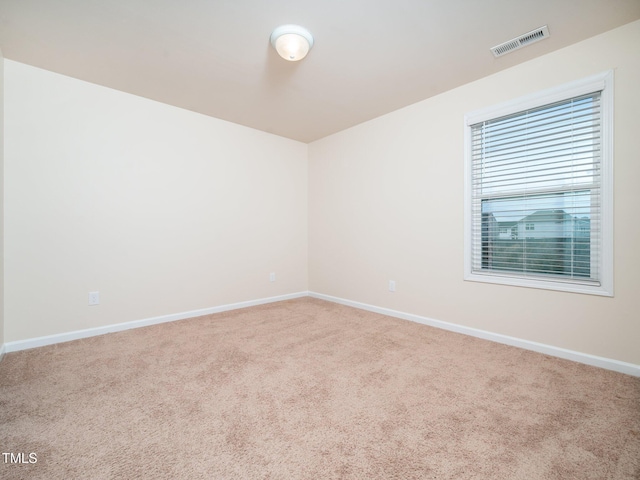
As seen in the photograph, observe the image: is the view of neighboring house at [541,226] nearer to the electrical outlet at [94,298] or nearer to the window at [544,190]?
the window at [544,190]

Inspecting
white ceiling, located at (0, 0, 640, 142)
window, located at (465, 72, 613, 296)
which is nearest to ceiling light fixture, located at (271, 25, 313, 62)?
white ceiling, located at (0, 0, 640, 142)

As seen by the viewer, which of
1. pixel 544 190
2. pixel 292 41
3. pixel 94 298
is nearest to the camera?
pixel 292 41

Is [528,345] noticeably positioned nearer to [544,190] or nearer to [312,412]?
[544,190]

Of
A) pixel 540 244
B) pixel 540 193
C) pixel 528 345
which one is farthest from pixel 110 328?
pixel 540 193

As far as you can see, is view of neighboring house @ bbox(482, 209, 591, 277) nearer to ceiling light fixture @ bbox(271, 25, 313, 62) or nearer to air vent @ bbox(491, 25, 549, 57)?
air vent @ bbox(491, 25, 549, 57)

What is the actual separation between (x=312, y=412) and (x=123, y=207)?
274 cm

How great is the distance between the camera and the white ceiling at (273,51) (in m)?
1.86

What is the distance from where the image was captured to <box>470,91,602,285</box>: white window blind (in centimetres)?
219

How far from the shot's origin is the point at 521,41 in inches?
85.1

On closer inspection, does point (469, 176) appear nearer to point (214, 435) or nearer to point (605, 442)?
point (605, 442)

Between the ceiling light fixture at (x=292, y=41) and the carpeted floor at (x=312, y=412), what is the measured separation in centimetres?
235

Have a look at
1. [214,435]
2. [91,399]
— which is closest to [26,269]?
[91,399]

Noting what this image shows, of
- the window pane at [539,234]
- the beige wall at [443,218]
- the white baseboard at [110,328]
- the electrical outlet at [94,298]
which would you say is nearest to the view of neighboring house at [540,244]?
the window pane at [539,234]

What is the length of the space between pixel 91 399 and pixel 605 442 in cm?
275
